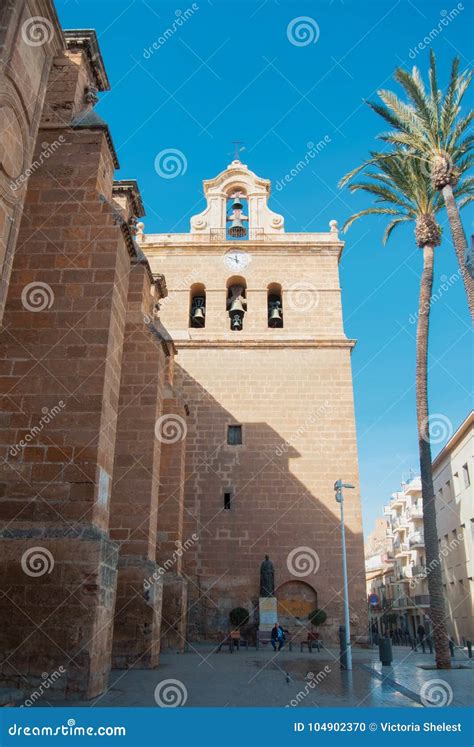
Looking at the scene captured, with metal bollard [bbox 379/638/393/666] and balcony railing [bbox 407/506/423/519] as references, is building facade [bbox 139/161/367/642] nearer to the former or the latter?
metal bollard [bbox 379/638/393/666]

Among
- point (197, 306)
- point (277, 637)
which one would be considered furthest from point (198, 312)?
point (277, 637)

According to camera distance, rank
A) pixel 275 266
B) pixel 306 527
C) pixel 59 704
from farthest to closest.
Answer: pixel 275 266 < pixel 306 527 < pixel 59 704

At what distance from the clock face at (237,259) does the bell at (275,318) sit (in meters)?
1.96

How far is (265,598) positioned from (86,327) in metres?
11.4

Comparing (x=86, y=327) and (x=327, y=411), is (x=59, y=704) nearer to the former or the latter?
(x=86, y=327)

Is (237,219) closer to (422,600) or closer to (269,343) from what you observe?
(269,343)

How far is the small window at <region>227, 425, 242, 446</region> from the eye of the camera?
18094mm

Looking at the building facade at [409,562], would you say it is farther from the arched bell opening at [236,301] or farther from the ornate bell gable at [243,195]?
the ornate bell gable at [243,195]

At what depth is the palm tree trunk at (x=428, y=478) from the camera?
11.6 meters

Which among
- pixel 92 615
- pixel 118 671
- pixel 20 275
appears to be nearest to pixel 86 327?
pixel 20 275

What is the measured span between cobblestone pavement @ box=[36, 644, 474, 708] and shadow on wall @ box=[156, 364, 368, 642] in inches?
180

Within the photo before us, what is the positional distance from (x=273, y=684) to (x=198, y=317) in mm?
14200

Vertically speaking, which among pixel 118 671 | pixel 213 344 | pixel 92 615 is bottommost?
pixel 118 671

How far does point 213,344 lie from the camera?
63.3 feet
